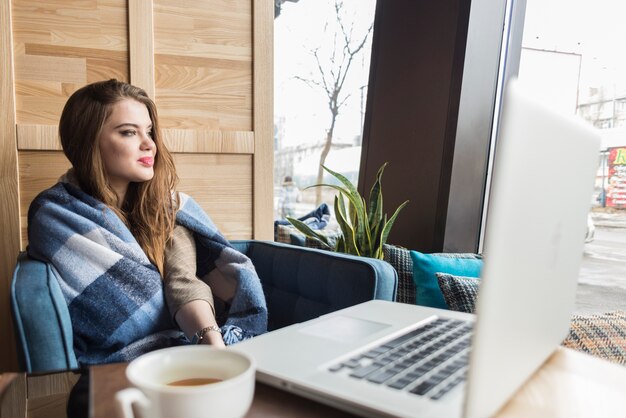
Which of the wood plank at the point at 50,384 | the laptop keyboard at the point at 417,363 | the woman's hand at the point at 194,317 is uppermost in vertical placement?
the laptop keyboard at the point at 417,363

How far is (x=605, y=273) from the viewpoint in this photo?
185 centimetres

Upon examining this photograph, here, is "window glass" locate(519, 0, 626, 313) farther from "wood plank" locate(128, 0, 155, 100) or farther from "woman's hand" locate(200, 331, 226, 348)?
"wood plank" locate(128, 0, 155, 100)

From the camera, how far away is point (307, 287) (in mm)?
1356

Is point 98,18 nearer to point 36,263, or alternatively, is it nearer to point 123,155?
point 123,155

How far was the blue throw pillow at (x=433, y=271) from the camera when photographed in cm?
155

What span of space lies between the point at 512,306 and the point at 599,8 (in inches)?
72.6

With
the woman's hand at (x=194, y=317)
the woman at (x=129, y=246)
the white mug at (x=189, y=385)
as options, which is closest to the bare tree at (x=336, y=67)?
the woman at (x=129, y=246)

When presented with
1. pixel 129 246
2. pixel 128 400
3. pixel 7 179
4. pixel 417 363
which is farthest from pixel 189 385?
pixel 7 179

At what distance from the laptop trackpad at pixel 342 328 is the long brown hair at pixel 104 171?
702mm

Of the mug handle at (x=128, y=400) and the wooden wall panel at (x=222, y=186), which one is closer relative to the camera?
the mug handle at (x=128, y=400)

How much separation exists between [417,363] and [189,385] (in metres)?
0.28

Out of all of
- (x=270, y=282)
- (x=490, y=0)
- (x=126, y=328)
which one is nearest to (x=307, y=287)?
(x=270, y=282)

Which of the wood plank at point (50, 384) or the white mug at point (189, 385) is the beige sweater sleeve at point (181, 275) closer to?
the wood plank at point (50, 384)

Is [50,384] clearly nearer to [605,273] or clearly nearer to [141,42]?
[141,42]
